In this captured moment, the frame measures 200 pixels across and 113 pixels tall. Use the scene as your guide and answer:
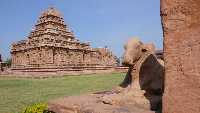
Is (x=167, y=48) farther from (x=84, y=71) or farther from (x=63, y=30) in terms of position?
(x=63, y=30)

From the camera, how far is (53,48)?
34312 millimetres

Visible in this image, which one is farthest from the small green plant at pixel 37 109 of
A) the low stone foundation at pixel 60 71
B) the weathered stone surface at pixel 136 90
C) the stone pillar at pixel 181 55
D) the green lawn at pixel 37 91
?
the low stone foundation at pixel 60 71

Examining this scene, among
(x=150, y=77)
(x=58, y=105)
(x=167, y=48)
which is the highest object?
(x=167, y=48)

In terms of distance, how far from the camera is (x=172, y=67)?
2.95 m

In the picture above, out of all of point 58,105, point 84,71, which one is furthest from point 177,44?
point 84,71

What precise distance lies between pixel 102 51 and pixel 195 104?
128 feet

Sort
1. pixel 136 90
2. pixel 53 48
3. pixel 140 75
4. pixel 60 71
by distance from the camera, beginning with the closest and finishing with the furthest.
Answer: pixel 136 90
pixel 140 75
pixel 60 71
pixel 53 48

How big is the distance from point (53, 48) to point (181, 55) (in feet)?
105

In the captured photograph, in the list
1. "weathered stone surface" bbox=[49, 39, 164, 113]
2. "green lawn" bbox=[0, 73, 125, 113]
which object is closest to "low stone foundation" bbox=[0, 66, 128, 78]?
"green lawn" bbox=[0, 73, 125, 113]

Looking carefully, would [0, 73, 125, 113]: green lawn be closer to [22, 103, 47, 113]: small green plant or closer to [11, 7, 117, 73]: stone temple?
[22, 103, 47, 113]: small green plant

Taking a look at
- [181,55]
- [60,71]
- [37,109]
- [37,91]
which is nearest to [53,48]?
[60,71]

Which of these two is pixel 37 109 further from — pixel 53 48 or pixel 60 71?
pixel 53 48

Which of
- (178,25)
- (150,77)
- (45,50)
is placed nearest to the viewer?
(178,25)

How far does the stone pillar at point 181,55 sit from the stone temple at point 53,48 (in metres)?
29.1
